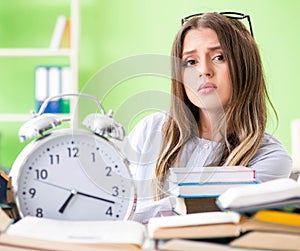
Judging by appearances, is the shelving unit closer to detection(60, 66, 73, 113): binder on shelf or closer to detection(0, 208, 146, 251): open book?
detection(60, 66, 73, 113): binder on shelf

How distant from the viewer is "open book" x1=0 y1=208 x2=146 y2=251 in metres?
0.91

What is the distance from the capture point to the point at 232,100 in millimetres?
1782

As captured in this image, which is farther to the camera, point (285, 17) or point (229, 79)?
point (285, 17)

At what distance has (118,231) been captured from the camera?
99cm

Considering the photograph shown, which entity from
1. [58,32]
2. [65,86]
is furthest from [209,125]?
[58,32]

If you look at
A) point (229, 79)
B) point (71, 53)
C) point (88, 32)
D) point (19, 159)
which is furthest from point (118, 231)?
point (88, 32)

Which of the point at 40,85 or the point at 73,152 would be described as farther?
the point at 40,85

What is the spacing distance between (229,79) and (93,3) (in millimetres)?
3046

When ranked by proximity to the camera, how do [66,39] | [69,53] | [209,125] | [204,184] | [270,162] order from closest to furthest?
[204,184] < [270,162] < [209,125] < [69,53] < [66,39]

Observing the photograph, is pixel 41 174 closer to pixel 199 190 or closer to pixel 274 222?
pixel 199 190

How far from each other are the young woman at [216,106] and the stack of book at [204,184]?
0.40 m

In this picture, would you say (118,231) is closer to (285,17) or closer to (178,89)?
(178,89)

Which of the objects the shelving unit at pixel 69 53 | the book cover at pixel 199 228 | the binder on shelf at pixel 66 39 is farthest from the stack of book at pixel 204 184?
the binder on shelf at pixel 66 39

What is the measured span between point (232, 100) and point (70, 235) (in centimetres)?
93
